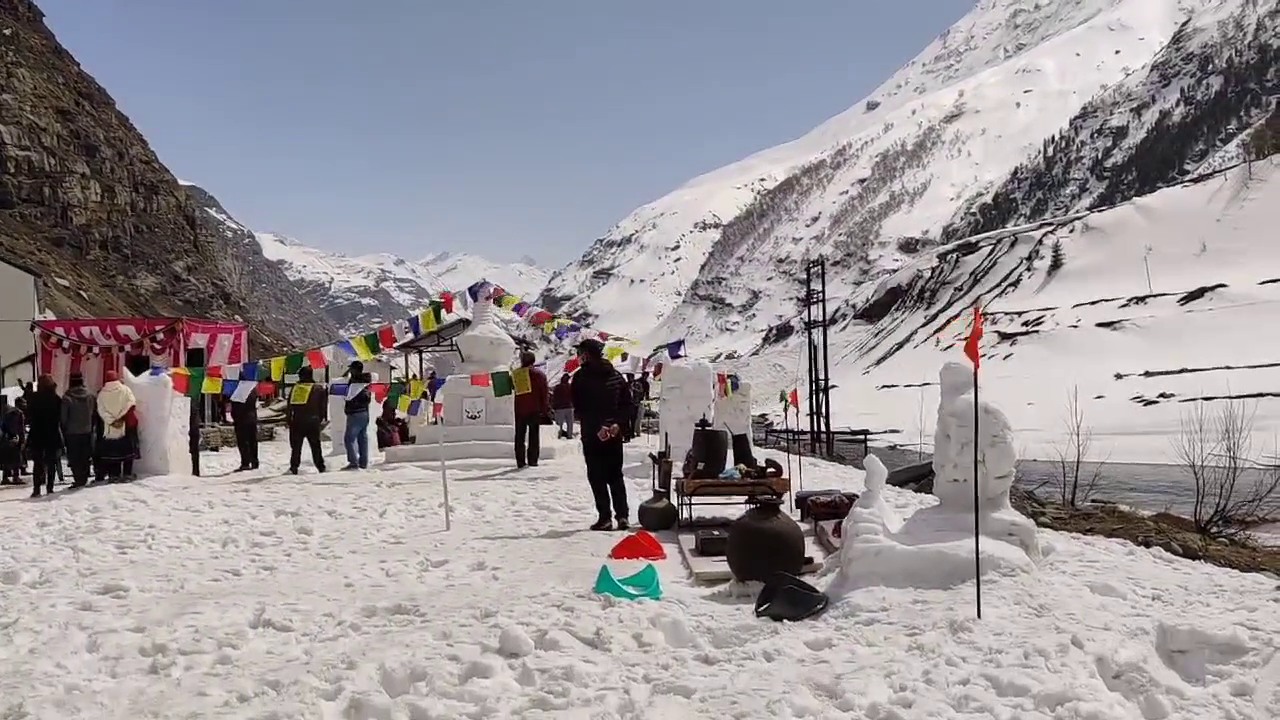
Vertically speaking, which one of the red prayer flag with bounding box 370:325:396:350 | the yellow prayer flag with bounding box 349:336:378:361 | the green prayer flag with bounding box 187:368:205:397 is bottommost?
the green prayer flag with bounding box 187:368:205:397

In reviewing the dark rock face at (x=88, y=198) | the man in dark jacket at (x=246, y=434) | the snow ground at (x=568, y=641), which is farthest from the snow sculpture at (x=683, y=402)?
the dark rock face at (x=88, y=198)

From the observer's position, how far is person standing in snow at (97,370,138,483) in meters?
13.5

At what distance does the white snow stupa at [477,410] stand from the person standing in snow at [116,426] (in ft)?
14.2

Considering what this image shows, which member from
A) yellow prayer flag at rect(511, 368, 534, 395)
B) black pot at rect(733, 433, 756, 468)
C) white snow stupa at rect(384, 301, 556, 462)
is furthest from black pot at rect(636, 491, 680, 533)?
white snow stupa at rect(384, 301, 556, 462)

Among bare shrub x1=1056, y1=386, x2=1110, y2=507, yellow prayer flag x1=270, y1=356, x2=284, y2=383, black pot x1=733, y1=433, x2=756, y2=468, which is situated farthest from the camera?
bare shrub x1=1056, y1=386, x2=1110, y2=507

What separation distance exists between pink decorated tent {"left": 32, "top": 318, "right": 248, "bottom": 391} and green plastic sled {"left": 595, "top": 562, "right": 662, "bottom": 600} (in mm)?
18771

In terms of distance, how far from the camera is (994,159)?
14462 centimetres

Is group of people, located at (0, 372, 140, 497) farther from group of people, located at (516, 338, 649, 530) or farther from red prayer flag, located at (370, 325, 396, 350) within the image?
group of people, located at (516, 338, 649, 530)

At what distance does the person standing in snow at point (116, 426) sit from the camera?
13469mm

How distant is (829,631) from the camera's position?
19.7ft

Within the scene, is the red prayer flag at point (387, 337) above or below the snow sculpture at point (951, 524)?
above

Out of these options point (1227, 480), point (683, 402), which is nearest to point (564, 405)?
point (683, 402)

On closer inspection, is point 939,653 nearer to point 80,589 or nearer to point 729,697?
point 729,697

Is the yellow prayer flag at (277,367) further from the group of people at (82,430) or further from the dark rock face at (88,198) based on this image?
the dark rock face at (88,198)
